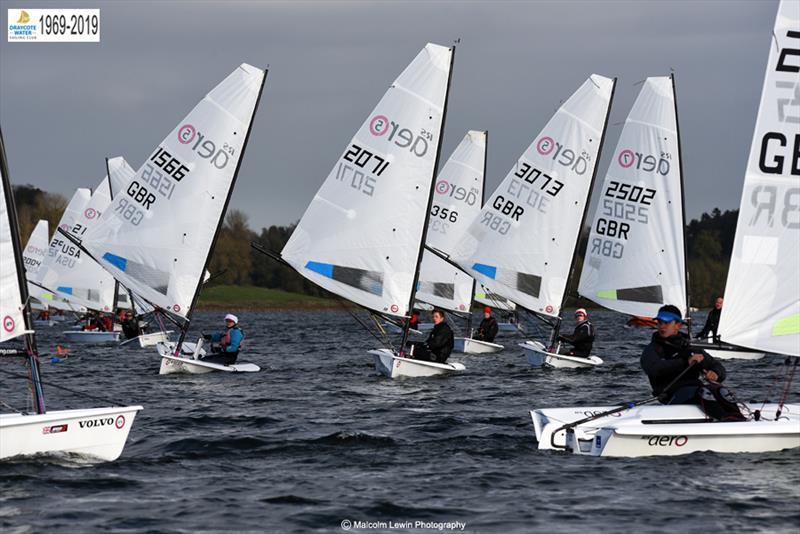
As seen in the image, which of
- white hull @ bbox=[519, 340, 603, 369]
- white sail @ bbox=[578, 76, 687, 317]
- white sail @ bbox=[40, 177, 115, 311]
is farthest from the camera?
white sail @ bbox=[40, 177, 115, 311]

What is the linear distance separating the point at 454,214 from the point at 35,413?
27.2m

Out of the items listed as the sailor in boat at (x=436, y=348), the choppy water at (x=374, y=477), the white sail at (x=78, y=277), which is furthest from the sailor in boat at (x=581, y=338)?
the white sail at (x=78, y=277)

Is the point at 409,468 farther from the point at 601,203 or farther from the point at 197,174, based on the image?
the point at 601,203

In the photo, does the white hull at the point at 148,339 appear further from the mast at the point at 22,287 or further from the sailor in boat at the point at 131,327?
the mast at the point at 22,287

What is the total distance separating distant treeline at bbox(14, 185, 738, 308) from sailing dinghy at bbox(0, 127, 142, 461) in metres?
83.0

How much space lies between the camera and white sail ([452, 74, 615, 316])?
2794 centimetres

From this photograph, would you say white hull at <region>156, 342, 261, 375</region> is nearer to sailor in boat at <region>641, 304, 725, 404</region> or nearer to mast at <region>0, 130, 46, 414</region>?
mast at <region>0, 130, 46, 414</region>

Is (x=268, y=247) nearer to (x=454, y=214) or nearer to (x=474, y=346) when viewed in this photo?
(x=454, y=214)

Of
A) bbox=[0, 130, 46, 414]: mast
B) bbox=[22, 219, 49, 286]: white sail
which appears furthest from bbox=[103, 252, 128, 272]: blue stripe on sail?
bbox=[22, 219, 49, 286]: white sail

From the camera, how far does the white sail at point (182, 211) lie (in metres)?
24.4

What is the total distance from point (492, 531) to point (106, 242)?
1690 centimetres

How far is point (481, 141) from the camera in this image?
1522 inches

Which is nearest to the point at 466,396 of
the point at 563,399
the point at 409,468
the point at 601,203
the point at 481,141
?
the point at 563,399

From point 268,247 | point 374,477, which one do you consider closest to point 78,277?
point 374,477
